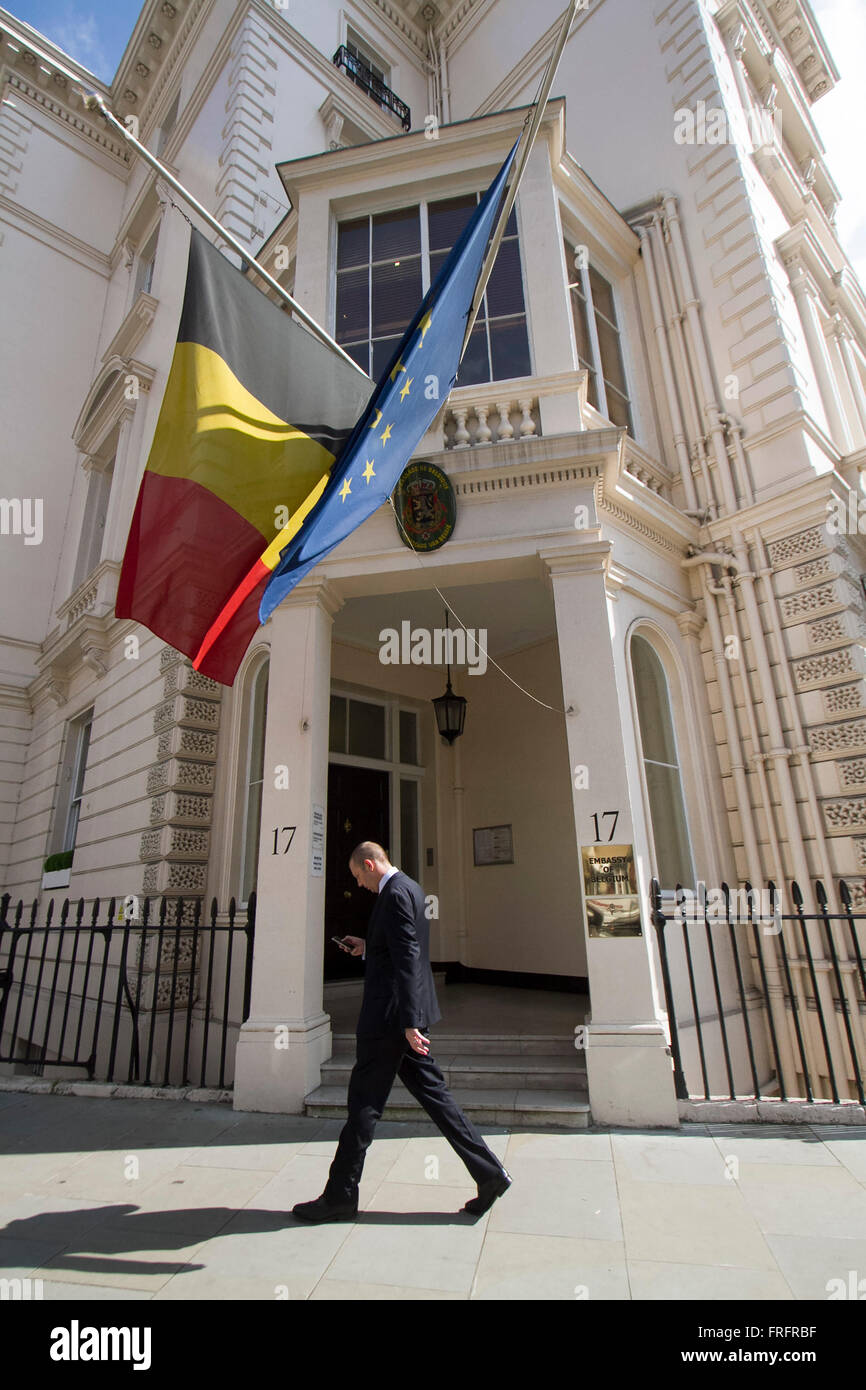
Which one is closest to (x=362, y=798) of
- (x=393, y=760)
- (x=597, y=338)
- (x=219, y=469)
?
(x=393, y=760)

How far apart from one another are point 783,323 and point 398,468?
6.55m

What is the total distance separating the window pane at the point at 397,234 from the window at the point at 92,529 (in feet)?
24.8

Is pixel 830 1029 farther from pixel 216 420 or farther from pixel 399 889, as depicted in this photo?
pixel 216 420

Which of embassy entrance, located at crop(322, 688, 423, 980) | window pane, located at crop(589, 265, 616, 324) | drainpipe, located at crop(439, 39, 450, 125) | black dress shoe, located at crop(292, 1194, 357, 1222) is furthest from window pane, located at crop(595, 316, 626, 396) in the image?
drainpipe, located at crop(439, 39, 450, 125)

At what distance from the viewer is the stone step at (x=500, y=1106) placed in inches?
185

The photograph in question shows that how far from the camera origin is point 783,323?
8.29 metres

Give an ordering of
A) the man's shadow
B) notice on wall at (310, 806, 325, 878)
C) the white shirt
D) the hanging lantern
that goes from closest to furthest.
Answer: the man's shadow → the white shirt → notice on wall at (310, 806, 325, 878) → the hanging lantern

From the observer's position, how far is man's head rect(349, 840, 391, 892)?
3.71m

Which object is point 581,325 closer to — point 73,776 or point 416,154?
point 416,154

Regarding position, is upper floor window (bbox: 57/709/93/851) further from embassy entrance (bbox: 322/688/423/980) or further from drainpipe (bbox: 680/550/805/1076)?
drainpipe (bbox: 680/550/805/1076)

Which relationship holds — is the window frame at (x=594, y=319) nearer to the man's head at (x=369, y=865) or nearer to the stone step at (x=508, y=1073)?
the man's head at (x=369, y=865)

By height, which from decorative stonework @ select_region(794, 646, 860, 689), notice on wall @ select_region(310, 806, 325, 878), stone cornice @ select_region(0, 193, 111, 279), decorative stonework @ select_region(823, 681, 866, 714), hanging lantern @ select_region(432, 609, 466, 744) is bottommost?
notice on wall @ select_region(310, 806, 325, 878)

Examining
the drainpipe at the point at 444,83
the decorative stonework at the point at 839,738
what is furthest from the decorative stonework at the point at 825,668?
the drainpipe at the point at 444,83

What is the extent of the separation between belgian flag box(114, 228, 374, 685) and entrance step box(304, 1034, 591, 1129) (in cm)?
343
